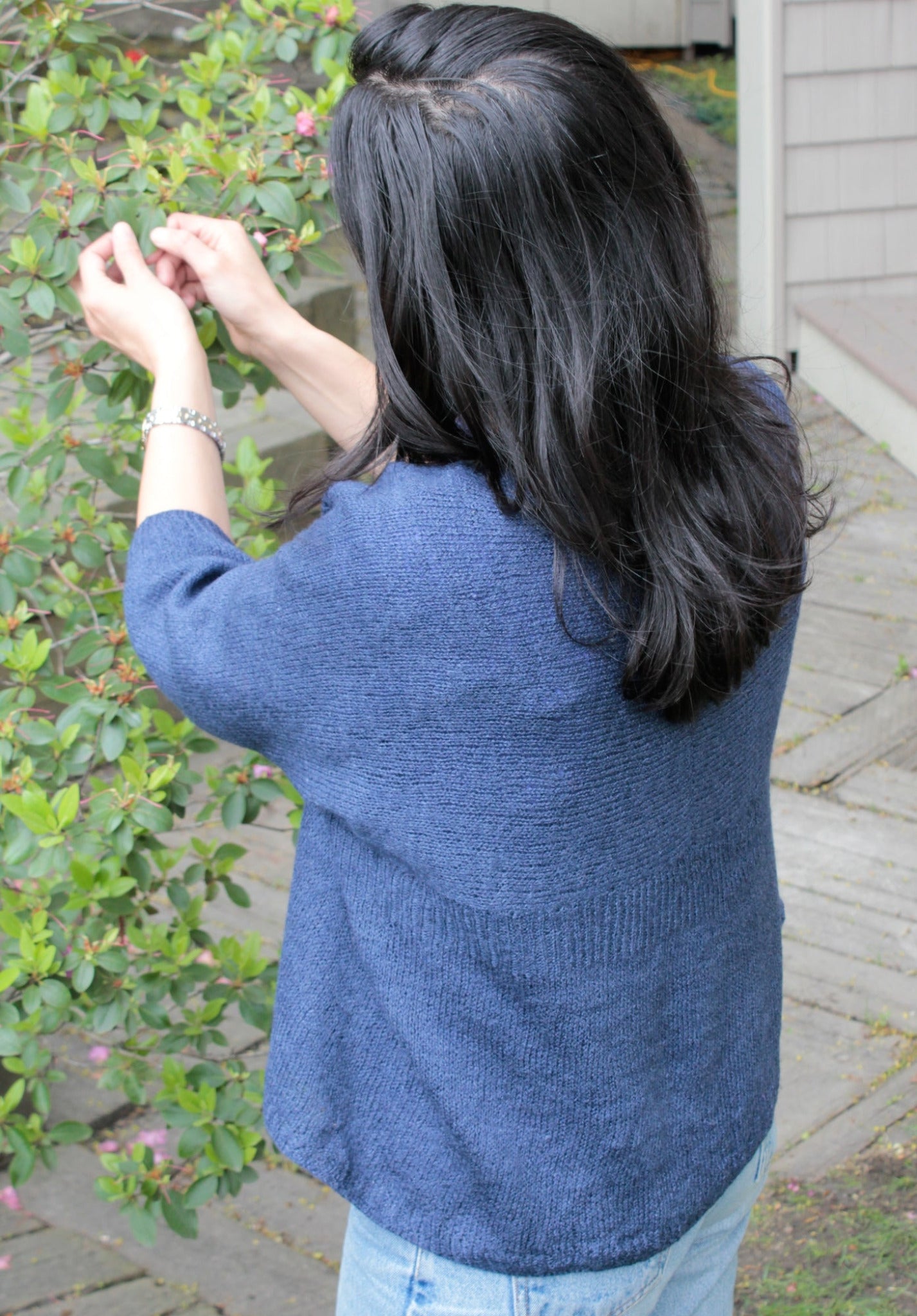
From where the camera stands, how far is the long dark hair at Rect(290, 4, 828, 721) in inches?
43.4

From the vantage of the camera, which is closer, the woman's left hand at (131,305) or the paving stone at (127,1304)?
the woman's left hand at (131,305)

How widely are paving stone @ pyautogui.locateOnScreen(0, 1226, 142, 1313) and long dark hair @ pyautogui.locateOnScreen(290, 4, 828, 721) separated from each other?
183cm

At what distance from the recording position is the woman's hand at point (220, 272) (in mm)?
1643

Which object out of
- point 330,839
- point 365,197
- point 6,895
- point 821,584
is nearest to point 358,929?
point 330,839

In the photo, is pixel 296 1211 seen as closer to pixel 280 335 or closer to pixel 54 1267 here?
pixel 54 1267

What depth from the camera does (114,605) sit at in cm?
204

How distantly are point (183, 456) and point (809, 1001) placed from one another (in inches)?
90.7

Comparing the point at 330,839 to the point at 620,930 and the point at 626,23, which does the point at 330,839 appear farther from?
the point at 626,23

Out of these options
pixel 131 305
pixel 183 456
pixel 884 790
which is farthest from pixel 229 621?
pixel 884 790

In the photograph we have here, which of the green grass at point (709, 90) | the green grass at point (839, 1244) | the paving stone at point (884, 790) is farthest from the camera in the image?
the green grass at point (709, 90)

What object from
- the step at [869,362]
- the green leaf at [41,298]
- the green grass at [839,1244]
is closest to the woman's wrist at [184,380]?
the green leaf at [41,298]

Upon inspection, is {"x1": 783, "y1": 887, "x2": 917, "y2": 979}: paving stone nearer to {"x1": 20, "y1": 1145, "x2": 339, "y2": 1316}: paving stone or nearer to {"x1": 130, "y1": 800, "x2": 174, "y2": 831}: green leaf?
{"x1": 20, "y1": 1145, "x2": 339, "y2": 1316}: paving stone

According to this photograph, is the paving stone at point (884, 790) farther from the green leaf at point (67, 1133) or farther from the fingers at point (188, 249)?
the fingers at point (188, 249)

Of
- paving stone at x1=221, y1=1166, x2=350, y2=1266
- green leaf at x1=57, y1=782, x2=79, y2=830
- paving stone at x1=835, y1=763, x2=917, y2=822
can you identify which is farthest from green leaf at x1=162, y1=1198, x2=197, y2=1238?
paving stone at x1=835, y1=763, x2=917, y2=822
